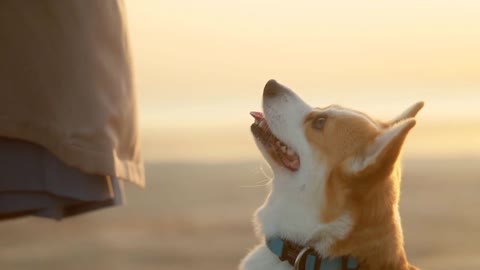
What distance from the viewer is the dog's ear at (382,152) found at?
Answer: 381 centimetres

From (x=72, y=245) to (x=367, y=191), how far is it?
5.62 meters

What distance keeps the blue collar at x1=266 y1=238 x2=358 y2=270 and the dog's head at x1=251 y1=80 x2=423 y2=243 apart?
0.49 feet

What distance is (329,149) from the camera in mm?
4246

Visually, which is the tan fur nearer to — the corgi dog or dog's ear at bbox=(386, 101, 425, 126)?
the corgi dog

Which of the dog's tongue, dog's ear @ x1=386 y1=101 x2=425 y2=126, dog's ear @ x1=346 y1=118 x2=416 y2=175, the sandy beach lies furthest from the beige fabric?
the sandy beach

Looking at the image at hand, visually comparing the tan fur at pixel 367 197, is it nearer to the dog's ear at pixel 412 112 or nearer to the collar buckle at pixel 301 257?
the collar buckle at pixel 301 257

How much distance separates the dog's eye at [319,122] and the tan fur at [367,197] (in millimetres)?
141

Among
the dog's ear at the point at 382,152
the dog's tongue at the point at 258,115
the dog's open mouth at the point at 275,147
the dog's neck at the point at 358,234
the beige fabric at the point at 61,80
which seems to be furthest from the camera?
the dog's tongue at the point at 258,115

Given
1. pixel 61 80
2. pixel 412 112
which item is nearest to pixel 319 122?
pixel 412 112

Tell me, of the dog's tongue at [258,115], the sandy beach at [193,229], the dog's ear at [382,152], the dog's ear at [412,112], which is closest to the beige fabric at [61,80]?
the dog's ear at [382,152]

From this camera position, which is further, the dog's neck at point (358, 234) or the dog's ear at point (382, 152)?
the dog's neck at point (358, 234)

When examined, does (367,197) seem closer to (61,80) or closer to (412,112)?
(412,112)

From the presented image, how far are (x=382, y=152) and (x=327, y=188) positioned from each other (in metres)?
0.32

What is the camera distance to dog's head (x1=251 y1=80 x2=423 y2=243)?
3980 millimetres
